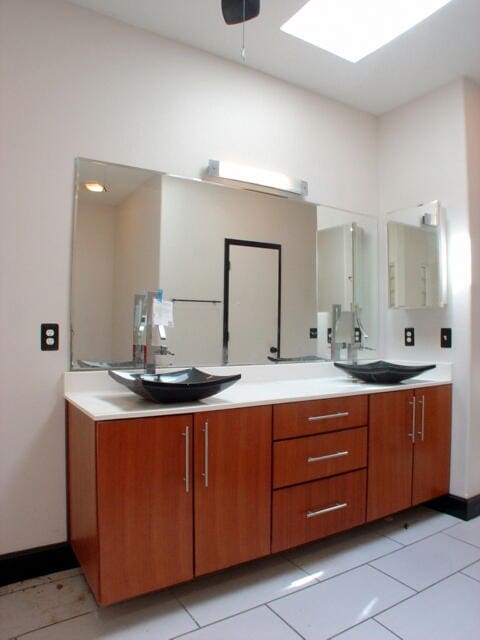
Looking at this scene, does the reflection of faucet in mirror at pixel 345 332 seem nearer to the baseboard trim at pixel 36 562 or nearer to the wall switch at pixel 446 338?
the wall switch at pixel 446 338

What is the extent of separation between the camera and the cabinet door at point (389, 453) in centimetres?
235

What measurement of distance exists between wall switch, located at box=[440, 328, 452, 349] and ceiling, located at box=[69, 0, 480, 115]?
165cm

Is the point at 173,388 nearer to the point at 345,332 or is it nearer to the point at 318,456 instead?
the point at 318,456

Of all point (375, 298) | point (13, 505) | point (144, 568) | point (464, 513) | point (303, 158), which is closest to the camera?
point (144, 568)

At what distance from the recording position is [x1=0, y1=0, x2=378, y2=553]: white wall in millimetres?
1967

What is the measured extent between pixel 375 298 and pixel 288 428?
5.43 feet

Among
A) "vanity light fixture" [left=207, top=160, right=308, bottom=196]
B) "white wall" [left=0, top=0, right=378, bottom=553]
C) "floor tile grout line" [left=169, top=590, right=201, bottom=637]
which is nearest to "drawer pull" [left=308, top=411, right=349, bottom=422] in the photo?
"floor tile grout line" [left=169, top=590, right=201, bottom=637]

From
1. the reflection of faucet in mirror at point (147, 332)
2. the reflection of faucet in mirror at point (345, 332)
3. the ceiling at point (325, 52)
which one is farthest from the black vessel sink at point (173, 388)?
the ceiling at point (325, 52)

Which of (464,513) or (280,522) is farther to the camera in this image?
(464,513)

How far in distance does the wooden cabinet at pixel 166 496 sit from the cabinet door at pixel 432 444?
1129mm

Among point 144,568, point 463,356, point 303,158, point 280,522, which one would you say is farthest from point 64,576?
point 303,158

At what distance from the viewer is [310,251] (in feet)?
9.60

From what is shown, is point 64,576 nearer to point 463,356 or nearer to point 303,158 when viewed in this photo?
point 463,356

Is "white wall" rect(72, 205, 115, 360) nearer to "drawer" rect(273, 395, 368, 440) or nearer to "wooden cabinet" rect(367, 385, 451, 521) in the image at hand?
"drawer" rect(273, 395, 368, 440)
